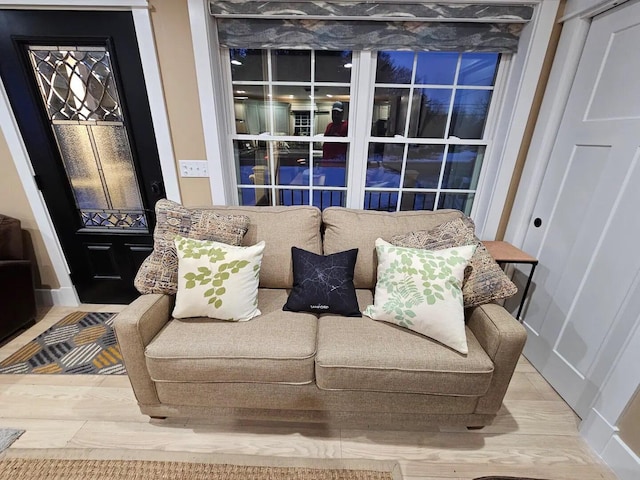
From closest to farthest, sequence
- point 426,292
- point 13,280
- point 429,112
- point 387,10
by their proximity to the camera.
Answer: point 426,292
point 387,10
point 13,280
point 429,112

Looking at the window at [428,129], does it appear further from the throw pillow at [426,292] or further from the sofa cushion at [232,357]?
the sofa cushion at [232,357]

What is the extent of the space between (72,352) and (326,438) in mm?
1774

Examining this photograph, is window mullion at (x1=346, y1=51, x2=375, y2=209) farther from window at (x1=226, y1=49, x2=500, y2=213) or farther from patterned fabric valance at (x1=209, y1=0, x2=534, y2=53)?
patterned fabric valance at (x1=209, y1=0, x2=534, y2=53)

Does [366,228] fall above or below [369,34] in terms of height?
below

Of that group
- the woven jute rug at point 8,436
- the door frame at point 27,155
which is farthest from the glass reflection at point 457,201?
the woven jute rug at point 8,436

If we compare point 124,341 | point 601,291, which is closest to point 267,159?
point 124,341

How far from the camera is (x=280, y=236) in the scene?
1664 mm

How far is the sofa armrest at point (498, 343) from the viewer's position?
3.81 ft

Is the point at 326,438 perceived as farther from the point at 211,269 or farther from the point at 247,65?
the point at 247,65

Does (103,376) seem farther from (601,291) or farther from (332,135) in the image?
(601,291)

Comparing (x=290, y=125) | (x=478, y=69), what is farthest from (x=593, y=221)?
(x=290, y=125)

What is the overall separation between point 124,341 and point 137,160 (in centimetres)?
134

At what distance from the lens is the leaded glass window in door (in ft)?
5.82

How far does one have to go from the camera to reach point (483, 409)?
128 cm
